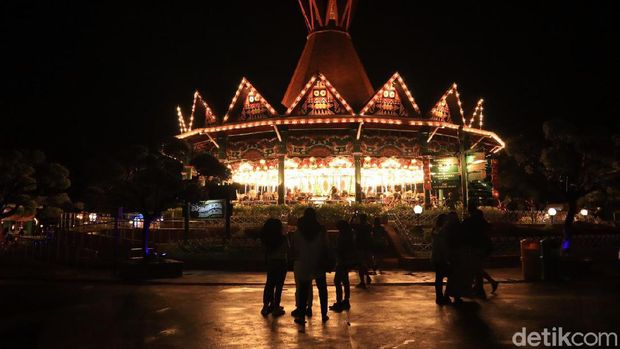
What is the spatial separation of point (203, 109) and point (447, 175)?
14.9 meters

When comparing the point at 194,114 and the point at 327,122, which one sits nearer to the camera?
the point at 327,122

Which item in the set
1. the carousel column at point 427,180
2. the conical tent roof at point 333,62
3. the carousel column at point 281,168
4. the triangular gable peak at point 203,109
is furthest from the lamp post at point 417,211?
the triangular gable peak at point 203,109

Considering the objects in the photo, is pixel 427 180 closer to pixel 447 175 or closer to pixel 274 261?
Result: pixel 447 175

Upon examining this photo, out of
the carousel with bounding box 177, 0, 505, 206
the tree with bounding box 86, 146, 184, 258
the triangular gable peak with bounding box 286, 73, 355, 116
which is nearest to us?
the tree with bounding box 86, 146, 184, 258

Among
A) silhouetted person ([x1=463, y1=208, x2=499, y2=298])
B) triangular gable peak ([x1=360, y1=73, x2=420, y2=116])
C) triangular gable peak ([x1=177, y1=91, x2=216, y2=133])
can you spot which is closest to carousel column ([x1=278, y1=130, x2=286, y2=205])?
triangular gable peak ([x1=177, y1=91, x2=216, y2=133])

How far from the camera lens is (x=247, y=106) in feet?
90.6

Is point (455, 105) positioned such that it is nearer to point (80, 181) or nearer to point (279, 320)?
point (279, 320)

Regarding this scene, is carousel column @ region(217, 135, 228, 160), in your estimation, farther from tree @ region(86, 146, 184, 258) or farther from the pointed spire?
tree @ region(86, 146, 184, 258)

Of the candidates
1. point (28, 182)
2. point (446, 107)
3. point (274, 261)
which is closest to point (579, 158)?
point (446, 107)

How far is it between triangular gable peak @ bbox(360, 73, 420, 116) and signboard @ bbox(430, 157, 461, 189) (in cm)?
593

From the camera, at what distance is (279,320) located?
27.6ft

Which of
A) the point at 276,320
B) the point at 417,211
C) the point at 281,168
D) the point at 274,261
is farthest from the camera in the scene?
the point at 281,168

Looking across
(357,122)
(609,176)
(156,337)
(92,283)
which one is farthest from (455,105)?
(156,337)

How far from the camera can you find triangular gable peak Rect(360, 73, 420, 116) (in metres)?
26.5
